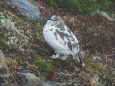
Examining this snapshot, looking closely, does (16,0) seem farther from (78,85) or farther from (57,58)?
(78,85)

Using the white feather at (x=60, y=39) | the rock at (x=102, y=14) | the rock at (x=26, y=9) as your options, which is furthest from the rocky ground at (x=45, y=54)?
the rock at (x=102, y=14)

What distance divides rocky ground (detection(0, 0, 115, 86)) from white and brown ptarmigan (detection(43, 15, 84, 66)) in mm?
217

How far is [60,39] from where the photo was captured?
7281mm

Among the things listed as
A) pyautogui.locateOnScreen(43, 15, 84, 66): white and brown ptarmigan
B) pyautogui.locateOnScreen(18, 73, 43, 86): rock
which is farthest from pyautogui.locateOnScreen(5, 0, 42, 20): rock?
pyautogui.locateOnScreen(18, 73, 43, 86): rock

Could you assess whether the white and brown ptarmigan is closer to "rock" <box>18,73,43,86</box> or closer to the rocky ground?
the rocky ground

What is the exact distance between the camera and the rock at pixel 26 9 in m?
9.12

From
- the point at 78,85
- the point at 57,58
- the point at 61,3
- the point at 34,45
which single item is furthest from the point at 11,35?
the point at 61,3

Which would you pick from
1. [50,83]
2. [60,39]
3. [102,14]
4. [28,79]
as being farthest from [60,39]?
[102,14]

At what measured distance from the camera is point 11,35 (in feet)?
25.6

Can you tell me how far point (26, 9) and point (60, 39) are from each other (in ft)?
7.09

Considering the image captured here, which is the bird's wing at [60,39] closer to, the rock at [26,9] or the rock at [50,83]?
the rock at [50,83]

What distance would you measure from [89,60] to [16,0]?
2.15m

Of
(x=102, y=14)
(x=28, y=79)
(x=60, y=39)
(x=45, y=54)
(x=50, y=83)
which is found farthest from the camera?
(x=102, y=14)

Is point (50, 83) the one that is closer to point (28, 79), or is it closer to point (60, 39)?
point (28, 79)
